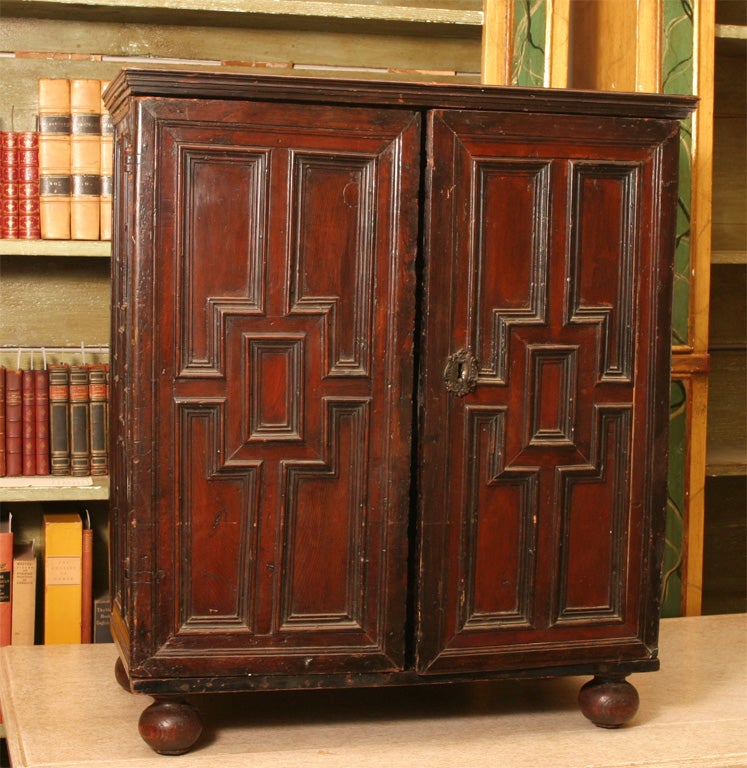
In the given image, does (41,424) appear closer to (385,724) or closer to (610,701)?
(385,724)

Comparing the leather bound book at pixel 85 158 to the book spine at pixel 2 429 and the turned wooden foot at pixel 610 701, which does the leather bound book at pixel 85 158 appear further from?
the turned wooden foot at pixel 610 701

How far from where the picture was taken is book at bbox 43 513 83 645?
2.40 metres

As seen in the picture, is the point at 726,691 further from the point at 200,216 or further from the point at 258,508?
the point at 200,216

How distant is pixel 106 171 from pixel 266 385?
2.71 ft

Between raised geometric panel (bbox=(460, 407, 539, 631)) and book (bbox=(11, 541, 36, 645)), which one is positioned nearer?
raised geometric panel (bbox=(460, 407, 539, 631))

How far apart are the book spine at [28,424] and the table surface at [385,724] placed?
14.8 inches

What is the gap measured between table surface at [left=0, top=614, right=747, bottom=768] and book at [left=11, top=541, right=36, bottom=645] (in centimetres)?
11

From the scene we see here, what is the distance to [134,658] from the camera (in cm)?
176

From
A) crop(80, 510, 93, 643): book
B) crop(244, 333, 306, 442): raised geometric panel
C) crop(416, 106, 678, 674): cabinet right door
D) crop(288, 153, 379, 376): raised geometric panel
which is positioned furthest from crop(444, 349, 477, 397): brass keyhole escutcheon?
crop(80, 510, 93, 643): book

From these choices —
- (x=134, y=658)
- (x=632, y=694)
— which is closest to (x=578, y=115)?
(x=632, y=694)

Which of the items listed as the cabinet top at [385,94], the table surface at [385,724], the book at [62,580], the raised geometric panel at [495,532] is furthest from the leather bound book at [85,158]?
the raised geometric panel at [495,532]

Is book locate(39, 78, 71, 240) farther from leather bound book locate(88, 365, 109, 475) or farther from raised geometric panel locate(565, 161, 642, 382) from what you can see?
raised geometric panel locate(565, 161, 642, 382)

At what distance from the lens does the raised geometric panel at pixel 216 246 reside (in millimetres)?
1720

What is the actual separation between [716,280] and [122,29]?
158 centimetres
